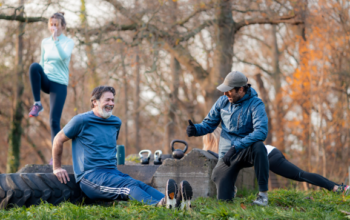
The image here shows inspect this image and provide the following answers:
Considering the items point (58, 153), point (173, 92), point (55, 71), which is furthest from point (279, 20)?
point (58, 153)

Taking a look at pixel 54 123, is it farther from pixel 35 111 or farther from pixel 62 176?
pixel 62 176

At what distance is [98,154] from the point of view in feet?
14.4

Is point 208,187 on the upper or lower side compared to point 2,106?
lower

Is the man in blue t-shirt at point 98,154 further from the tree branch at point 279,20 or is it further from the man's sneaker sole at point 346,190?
the tree branch at point 279,20

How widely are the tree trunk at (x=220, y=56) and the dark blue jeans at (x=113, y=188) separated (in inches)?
288

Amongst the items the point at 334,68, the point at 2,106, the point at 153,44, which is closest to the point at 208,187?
the point at 153,44

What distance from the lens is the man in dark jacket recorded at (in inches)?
165

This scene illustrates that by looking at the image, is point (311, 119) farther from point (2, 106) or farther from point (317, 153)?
point (2, 106)

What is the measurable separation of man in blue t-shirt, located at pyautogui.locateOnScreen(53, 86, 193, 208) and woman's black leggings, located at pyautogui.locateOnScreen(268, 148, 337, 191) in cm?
170

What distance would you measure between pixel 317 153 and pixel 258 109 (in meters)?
7.38

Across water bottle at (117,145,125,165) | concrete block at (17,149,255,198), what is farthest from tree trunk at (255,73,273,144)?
water bottle at (117,145,125,165)

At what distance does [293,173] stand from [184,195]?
202cm

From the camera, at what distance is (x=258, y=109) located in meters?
4.33

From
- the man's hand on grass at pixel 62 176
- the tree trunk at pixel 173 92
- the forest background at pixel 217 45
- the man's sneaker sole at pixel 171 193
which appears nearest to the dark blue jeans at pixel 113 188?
the man's hand on grass at pixel 62 176
